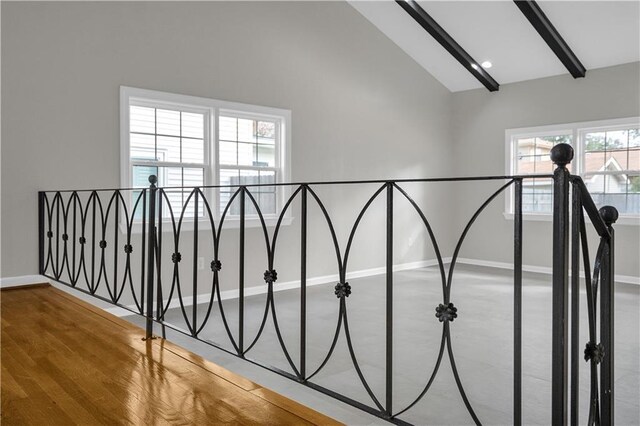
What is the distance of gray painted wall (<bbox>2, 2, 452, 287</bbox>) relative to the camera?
3.94 meters

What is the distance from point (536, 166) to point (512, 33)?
1986 mm

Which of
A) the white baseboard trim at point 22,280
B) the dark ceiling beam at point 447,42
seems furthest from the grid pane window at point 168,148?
the dark ceiling beam at point 447,42

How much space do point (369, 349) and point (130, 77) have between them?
3.19 meters

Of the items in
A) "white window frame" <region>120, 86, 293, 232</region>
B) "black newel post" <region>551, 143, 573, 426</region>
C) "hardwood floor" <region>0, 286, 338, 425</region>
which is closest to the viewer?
"black newel post" <region>551, 143, 573, 426</region>

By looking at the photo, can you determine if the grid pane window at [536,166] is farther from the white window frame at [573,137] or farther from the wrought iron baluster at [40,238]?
the wrought iron baluster at [40,238]

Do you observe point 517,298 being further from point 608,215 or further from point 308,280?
point 308,280

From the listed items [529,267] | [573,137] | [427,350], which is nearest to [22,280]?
[427,350]

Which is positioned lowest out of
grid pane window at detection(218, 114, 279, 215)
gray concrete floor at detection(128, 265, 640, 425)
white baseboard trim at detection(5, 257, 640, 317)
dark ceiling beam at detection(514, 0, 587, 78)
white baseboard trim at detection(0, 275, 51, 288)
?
gray concrete floor at detection(128, 265, 640, 425)

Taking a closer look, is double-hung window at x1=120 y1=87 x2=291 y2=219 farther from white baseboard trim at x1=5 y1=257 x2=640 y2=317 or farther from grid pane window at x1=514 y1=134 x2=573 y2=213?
grid pane window at x1=514 y1=134 x2=573 y2=213

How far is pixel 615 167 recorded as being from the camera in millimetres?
6367

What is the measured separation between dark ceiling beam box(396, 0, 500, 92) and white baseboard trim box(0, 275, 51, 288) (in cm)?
491

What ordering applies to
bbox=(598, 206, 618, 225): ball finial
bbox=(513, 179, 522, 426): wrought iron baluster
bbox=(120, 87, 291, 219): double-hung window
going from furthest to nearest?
bbox=(120, 87, 291, 219): double-hung window
bbox=(598, 206, 618, 225): ball finial
bbox=(513, 179, 522, 426): wrought iron baluster

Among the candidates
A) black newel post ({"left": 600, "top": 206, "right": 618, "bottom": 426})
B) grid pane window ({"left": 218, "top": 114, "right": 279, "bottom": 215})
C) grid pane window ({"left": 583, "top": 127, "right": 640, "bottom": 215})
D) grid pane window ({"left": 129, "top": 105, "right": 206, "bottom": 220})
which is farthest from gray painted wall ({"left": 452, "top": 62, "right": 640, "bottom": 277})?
black newel post ({"left": 600, "top": 206, "right": 618, "bottom": 426})

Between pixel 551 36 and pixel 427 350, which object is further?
pixel 551 36
